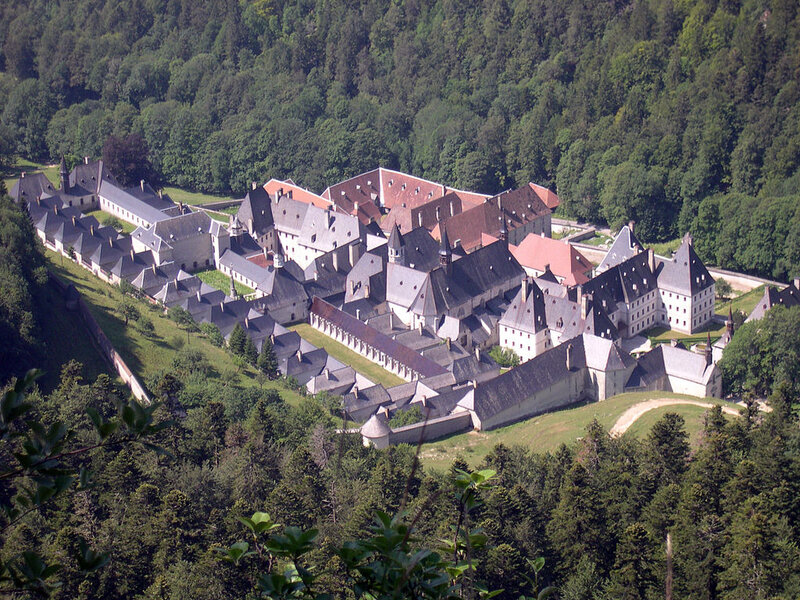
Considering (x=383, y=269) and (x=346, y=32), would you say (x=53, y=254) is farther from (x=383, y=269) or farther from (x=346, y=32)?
(x=346, y=32)

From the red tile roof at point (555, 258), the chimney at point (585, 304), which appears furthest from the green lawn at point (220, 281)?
the chimney at point (585, 304)

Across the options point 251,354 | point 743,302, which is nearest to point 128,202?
point 251,354

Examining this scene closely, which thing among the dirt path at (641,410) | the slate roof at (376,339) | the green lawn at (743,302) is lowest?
the green lawn at (743,302)

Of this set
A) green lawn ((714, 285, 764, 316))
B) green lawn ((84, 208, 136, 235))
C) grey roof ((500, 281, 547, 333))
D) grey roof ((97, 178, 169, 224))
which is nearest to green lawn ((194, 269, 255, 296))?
grey roof ((97, 178, 169, 224))

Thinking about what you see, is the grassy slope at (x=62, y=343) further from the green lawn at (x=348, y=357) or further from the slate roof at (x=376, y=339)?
the slate roof at (x=376, y=339)

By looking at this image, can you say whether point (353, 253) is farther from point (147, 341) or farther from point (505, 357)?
point (147, 341)

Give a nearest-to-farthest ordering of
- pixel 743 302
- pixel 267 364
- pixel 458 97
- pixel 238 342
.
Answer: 1. pixel 267 364
2. pixel 238 342
3. pixel 743 302
4. pixel 458 97
